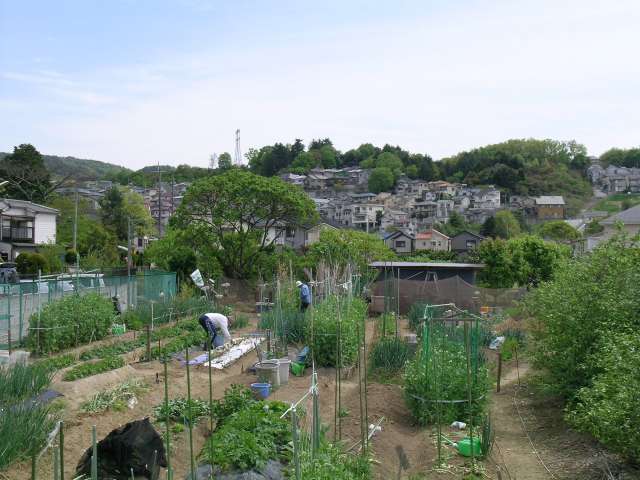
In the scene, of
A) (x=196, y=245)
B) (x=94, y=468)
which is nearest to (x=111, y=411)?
(x=94, y=468)

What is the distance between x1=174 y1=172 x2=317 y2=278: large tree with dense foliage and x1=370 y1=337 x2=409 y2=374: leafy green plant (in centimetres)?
1368

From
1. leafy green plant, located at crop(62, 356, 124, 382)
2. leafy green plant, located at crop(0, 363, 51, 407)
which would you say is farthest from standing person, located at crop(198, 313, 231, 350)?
leafy green plant, located at crop(0, 363, 51, 407)

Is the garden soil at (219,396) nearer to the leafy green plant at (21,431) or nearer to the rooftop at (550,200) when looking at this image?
the leafy green plant at (21,431)

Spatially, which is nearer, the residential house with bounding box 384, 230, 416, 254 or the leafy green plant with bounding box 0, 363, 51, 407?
the leafy green plant with bounding box 0, 363, 51, 407

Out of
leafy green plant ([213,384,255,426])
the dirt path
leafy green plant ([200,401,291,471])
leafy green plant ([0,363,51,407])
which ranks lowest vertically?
the dirt path

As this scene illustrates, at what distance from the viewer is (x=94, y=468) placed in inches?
155

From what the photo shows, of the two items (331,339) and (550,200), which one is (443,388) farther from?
(550,200)

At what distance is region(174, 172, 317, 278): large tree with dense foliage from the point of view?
23.3m

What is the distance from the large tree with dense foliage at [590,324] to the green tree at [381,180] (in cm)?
8694

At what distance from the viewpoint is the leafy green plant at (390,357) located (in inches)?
396

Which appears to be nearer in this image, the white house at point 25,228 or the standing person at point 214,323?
the standing person at point 214,323

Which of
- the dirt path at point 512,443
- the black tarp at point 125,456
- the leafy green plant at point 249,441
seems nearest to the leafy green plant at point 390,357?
the dirt path at point 512,443

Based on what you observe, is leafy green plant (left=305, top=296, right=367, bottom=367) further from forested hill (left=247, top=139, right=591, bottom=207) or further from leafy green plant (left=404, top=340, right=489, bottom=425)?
forested hill (left=247, top=139, right=591, bottom=207)

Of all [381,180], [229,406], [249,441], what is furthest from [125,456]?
[381,180]
